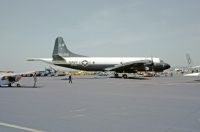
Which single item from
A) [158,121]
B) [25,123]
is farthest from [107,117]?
[25,123]

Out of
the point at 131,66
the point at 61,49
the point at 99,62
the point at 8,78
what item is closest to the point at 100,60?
the point at 99,62

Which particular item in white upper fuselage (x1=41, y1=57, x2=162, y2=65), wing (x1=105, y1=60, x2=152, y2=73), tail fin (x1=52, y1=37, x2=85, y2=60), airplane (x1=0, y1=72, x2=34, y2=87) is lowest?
airplane (x1=0, y1=72, x2=34, y2=87)

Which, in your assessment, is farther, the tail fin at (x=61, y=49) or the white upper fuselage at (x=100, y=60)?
the tail fin at (x=61, y=49)

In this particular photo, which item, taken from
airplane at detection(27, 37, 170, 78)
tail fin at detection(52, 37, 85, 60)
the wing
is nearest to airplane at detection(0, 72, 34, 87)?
airplane at detection(27, 37, 170, 78)

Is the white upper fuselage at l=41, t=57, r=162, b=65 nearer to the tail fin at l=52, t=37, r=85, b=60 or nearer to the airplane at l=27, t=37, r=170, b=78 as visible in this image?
the airplane at l=27, t=37, r=170, b=78

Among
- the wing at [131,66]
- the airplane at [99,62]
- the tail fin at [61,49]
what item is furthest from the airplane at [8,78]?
the wing at [131,66]

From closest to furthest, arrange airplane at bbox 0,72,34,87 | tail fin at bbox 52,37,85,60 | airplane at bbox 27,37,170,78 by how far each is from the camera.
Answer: airplane at bbox 0,72,34,87 → airplane at bbox 27,37,170,78 → tail fin at bbox 52,37,85,60

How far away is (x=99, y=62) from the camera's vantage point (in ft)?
191

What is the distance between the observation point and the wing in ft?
187

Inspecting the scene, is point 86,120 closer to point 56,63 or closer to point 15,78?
point 15,78

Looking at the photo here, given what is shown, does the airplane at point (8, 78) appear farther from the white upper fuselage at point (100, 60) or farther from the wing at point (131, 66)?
the wing at point (131, 66)

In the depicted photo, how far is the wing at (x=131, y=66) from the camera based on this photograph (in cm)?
5700

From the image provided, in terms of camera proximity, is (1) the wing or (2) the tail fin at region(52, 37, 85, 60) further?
(2) the tail fin at region(52, 37, 85, 60)

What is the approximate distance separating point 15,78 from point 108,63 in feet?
99.2
